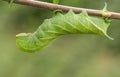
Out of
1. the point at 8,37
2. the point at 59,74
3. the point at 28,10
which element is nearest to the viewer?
the point at 59,74

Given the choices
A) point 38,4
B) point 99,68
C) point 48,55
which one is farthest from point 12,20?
point 38,4

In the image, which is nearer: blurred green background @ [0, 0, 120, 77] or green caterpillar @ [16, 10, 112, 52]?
green caterpillar @ [16, 10, 112, 52]

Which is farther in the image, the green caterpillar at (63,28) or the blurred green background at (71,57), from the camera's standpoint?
the blurred green background at (71,57)

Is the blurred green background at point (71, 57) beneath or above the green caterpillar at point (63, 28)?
beneath

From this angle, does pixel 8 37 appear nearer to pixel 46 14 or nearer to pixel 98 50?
pixel 46 14

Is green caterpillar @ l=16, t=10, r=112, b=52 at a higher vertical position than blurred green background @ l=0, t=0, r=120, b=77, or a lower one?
higher
